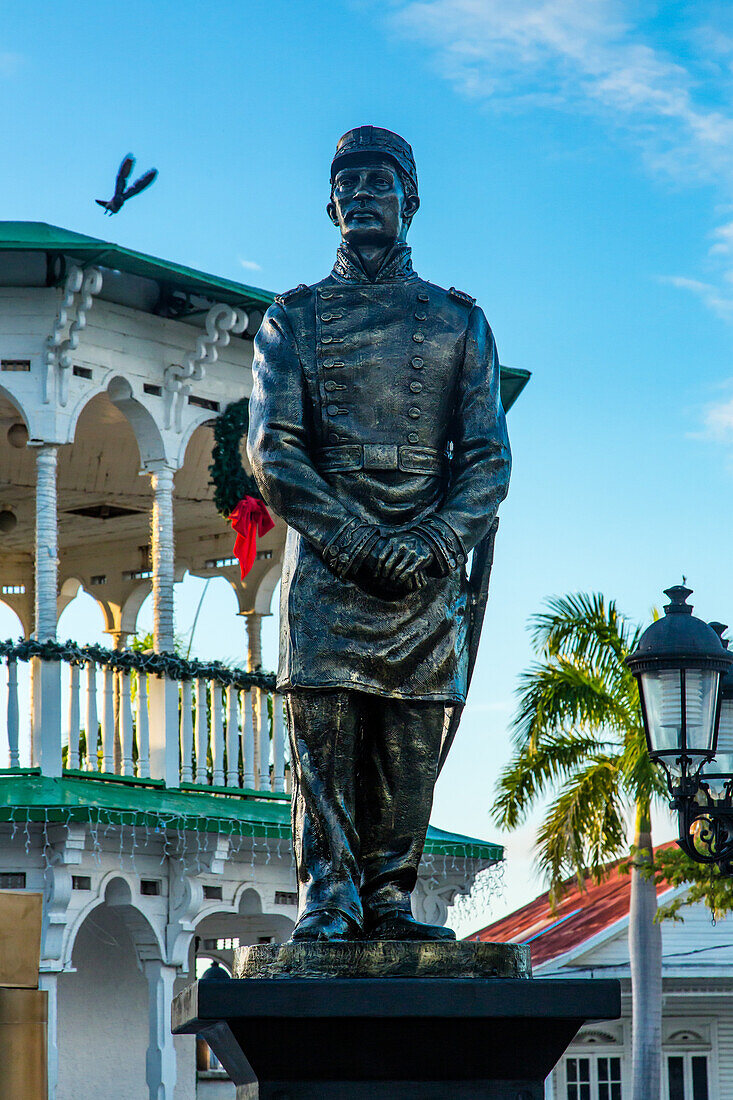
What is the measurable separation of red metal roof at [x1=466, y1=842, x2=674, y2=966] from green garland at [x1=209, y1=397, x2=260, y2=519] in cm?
1720

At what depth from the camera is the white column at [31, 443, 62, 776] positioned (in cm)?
1420

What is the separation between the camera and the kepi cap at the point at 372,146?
5.37 m

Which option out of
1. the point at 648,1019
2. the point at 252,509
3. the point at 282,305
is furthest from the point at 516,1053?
the point at 648,1019

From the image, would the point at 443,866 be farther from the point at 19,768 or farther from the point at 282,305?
the point at 282,305

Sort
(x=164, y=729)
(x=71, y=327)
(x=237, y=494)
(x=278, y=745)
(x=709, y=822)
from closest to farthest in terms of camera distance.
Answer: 1. (x=709, y=822)
2. (x=71, y=327)
3. (x=164, y=729)
4. (x=237, y=494)
5. (x=278, y=745)

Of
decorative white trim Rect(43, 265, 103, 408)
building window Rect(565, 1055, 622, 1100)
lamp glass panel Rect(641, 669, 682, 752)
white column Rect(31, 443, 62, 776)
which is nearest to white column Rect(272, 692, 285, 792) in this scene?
white column Rect(31, 443, 62, 776)

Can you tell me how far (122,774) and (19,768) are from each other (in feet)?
3.32

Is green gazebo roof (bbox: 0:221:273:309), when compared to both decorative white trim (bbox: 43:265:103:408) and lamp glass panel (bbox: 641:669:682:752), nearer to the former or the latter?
decorative white trim (bbox: 43:265:103:408)

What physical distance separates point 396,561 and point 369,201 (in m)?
1.16

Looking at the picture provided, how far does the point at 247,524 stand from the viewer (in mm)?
15938

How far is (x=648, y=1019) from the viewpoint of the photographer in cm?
2428

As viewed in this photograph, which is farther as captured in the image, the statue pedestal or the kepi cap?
the kepi cap

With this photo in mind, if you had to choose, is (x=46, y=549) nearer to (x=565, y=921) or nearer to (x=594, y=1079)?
(x=594, y=1079)

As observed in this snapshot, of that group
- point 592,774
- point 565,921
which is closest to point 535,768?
point 592,774
